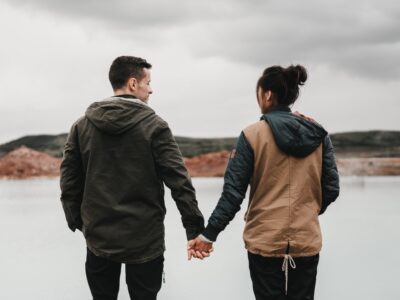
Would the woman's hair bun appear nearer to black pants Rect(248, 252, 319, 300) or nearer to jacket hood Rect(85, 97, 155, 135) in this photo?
jacket hood Rect(85, 97, 155, 135)

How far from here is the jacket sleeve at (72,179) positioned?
242cm

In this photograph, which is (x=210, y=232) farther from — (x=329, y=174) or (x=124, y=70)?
(x=124, y=70)

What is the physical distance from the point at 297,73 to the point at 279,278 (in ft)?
2.95

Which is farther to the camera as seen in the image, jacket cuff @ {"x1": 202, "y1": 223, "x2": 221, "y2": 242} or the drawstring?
jacket cuff @ {"x1": 202, "y1": 223, "x2": 221, "y2": 242}

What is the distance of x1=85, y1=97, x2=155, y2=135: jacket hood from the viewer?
225 cm

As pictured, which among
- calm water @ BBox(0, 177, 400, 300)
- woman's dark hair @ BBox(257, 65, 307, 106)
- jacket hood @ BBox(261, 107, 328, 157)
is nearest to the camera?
jacket hood @ BBox(261, 107, 328, 157)

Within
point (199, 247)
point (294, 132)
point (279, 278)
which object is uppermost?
point (294, 132)

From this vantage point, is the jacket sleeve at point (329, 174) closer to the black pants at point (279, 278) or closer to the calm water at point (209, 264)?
the black pants at point (279, 278)

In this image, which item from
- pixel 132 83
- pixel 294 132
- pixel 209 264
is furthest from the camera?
pixel 209 264

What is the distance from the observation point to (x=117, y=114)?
2.27 m


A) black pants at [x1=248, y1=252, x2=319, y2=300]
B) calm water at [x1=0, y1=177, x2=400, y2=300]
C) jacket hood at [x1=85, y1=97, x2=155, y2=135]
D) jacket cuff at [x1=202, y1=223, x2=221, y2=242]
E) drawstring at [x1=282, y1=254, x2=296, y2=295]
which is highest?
jacket hood at [x1=85, y1=97, x2=155, y2=135]

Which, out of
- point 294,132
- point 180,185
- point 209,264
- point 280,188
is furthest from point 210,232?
point 209,264

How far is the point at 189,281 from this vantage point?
444cm

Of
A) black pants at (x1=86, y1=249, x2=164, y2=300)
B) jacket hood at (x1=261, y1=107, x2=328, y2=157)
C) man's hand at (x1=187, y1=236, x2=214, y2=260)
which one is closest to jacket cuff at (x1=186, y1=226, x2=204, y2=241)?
man's hand at (x1=187, y1=236, x2=214, y2=260)
